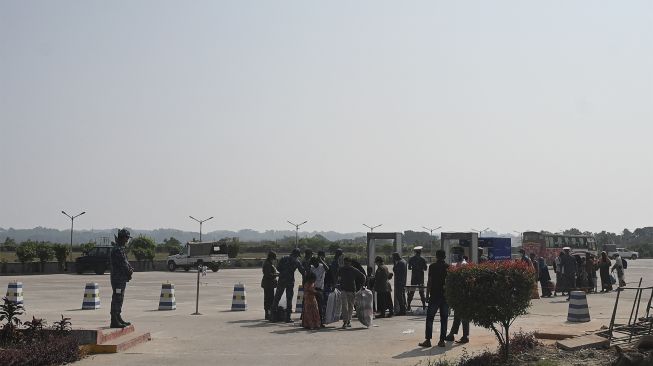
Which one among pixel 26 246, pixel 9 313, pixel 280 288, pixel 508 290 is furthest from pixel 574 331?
Answer: pixel 26 246

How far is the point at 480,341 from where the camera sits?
47.1 ft

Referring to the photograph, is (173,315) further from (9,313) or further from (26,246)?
(26,246)

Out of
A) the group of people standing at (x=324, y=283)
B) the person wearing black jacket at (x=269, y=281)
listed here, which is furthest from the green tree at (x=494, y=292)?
the person wearing black jacket at (x=269, y=281)

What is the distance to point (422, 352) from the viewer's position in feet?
43.1

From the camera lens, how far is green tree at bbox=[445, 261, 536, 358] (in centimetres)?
1080

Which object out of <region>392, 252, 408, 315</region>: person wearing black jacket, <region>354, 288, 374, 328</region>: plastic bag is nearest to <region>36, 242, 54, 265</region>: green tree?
<region>392, 252, 408, 315</region>: person wearing black jacket

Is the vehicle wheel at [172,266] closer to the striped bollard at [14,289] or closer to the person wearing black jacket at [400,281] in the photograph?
the striped bollard at [14,289]

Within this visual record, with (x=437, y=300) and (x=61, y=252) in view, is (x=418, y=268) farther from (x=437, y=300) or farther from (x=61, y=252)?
(x=61, y=252)

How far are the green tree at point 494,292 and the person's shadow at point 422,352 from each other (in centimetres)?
191

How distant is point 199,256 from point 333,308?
1407 inches

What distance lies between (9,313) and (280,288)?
7001 millimetres

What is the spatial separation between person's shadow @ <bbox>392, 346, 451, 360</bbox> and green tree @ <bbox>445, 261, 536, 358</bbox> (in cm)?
191

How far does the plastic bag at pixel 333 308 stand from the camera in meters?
17.4

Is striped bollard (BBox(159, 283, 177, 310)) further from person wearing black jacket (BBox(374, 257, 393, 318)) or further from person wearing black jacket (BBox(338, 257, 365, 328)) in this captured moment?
person wearing black jacket (BBox(338, 257, 365, 328))
